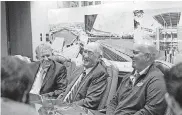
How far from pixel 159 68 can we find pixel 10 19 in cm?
393

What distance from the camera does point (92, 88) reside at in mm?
3180

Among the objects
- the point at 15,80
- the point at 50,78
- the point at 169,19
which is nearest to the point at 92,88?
the point at 50,78

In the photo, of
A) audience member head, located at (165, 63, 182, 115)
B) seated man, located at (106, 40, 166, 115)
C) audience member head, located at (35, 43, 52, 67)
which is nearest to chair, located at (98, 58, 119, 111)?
seated man, located at (106, 40, 166, 115)

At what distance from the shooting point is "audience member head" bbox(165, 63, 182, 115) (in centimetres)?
118

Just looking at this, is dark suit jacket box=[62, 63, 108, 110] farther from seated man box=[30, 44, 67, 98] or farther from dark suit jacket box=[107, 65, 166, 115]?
seated man box=[30, 44, 67, 98]

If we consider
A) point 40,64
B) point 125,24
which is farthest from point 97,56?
point 40,64

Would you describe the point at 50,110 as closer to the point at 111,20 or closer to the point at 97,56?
the point at 97,56

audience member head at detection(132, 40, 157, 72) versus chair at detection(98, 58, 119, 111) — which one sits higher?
audience member head at detection(132, 40, 157, 72)

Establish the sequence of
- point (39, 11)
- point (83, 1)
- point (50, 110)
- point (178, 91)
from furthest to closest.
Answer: point (39, 11)
point (83, 1)
point (50, 110)
point (178, 91)

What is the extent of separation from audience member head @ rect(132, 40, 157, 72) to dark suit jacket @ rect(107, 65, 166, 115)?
4.9 inches

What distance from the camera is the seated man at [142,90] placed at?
8.16 ft

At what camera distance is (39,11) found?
5.21 meters

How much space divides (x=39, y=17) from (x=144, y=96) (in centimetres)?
330

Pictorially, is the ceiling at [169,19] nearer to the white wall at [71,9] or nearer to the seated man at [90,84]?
the white wall at [71,9]
